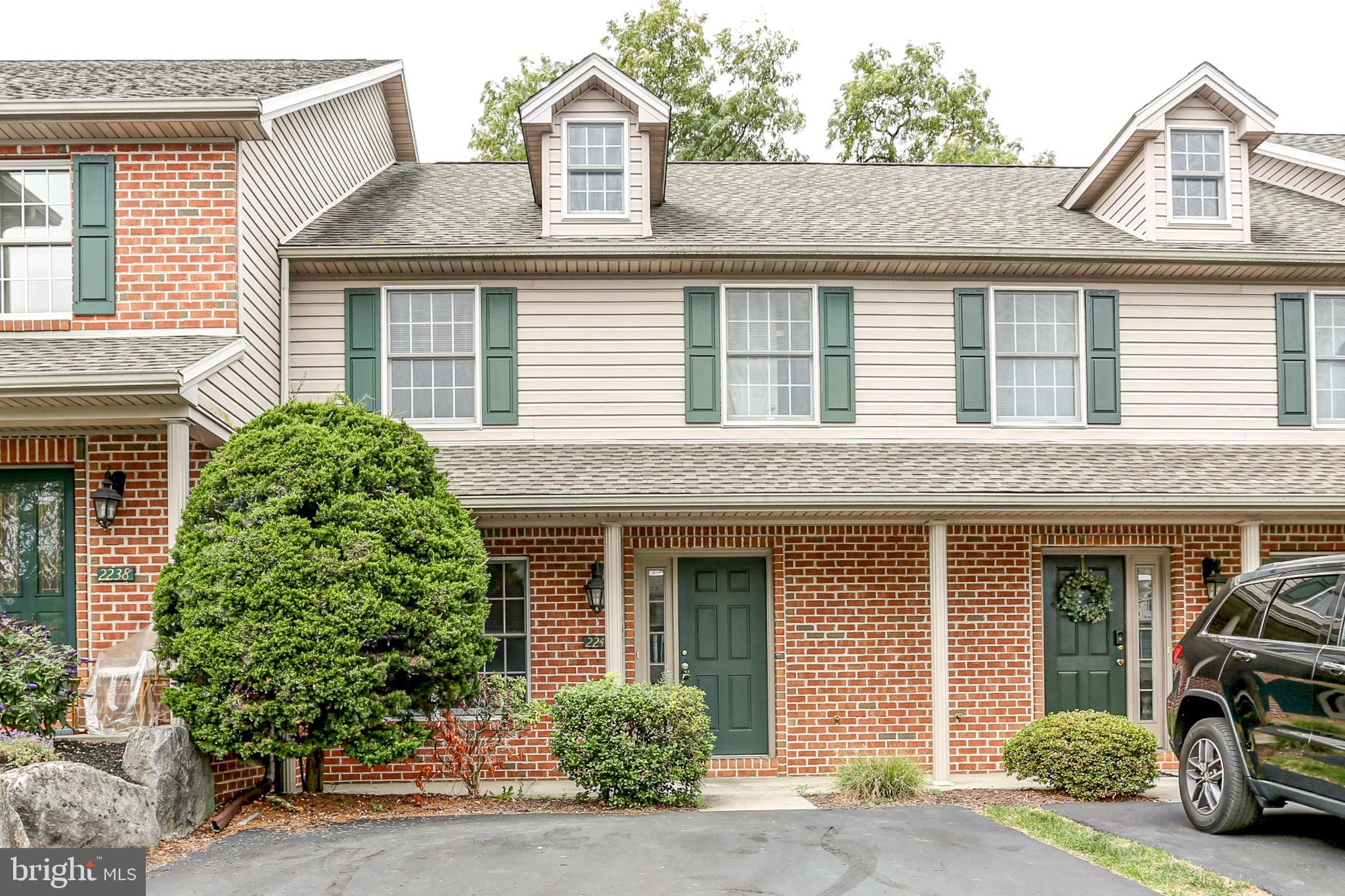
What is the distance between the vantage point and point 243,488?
26.6 ft

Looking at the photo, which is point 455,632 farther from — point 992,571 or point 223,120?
point 992,571

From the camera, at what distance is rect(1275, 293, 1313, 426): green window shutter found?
1130 cm

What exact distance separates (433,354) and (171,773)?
15.4 ft

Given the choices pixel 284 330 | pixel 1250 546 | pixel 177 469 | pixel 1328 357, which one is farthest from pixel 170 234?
pixel 1328 357

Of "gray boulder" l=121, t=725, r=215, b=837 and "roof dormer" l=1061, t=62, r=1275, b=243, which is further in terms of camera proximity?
"roof dormer" l=1061, t=62, r=1275, b=243

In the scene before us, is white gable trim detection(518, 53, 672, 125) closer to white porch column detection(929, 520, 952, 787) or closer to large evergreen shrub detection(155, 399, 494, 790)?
large evergreen shrub detection(155, 399, 494, 790)

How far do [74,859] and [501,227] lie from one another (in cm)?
705

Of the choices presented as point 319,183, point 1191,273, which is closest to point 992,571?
point 1191,273

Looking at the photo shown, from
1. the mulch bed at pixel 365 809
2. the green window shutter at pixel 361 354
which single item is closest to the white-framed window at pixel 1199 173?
the mulch bed at pixel 365 809

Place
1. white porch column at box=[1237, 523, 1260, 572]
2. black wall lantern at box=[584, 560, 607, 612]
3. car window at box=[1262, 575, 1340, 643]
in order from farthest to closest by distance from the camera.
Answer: black wall lantern at box=[584, 560, 607, 612]
white porch column at box=[1237, 523, 1260, 572]
car window at box=[1262, 575, 1340, 643]

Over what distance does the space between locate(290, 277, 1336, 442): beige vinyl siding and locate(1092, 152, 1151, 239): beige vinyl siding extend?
827 millimetres

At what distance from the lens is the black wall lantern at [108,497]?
8.62 m

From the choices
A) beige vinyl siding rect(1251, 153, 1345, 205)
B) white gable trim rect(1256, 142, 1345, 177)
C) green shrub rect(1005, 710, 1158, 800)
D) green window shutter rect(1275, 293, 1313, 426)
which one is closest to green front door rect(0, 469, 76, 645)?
green shrub rect(1005, 710, 1158, 800)

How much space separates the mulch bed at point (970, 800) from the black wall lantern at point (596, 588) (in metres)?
2.53
